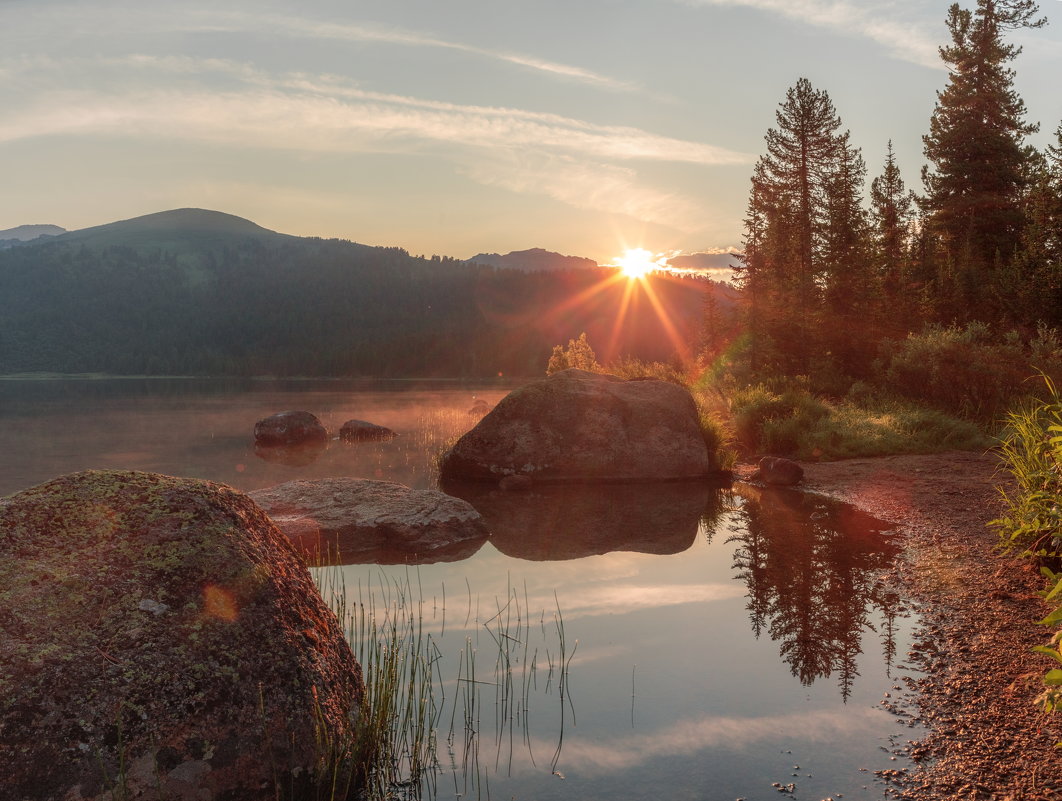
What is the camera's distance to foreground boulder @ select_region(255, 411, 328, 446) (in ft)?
79.3

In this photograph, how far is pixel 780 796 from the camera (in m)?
3.85

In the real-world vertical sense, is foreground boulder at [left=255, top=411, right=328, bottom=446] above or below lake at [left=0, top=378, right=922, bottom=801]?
→ above

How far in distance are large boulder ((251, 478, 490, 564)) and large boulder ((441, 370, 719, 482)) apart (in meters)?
4.29

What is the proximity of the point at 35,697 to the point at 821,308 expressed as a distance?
35014mm

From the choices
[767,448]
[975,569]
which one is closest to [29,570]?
[975,569]

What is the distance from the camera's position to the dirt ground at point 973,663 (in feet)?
12.8

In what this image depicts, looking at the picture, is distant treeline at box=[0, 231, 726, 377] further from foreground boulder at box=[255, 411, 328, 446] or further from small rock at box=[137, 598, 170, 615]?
small rock at box=[137, 598, 170, 615]

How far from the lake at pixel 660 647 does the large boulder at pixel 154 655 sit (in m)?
0.99

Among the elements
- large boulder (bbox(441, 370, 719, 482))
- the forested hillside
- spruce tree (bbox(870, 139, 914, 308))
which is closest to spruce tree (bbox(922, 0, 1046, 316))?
spruce tree (bbox(870, 139, 914, 308))

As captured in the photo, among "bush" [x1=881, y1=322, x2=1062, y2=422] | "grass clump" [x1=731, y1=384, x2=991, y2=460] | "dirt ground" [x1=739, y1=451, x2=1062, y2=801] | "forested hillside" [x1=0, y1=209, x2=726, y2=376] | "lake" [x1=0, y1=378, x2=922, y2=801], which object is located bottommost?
"lake" [x1=0, y1=378, x2=922, y2=801]

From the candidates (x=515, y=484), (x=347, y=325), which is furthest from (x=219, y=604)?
(x=347, y=325)

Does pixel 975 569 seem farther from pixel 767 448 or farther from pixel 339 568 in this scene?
pixel 767 448

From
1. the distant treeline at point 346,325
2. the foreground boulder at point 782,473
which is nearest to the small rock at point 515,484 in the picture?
the foreground boulder at point 782,473

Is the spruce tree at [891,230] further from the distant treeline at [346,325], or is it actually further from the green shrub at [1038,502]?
the distant treeline at [346,325]
